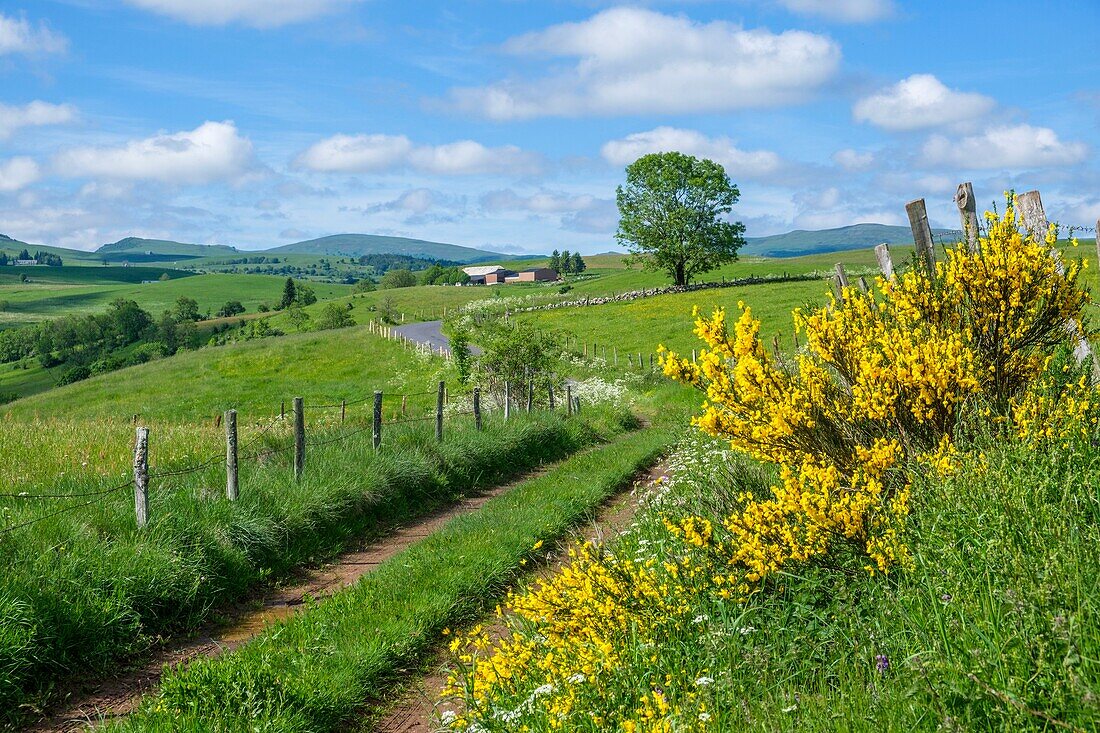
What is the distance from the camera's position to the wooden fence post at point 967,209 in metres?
7.55

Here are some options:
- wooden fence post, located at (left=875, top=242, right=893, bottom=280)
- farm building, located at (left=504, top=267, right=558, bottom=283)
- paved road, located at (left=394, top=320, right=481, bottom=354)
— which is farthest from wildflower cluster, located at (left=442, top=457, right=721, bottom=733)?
farm building, located at (left=504, top=267, right=558, bottom=283)

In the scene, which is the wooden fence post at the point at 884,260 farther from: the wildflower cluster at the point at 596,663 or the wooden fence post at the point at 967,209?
the wildflower cluster at the point at 596,663

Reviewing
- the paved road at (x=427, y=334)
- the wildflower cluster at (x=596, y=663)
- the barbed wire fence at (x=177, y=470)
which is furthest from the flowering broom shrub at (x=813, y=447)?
the paved road at (x=427, y=334)

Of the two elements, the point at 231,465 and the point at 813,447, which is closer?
the point at 813,447

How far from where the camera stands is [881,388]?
5723 millimetres

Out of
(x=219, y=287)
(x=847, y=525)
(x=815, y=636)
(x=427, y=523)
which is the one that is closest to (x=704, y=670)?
(x=815, y=636)

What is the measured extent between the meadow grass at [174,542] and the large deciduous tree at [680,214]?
57.7 metres

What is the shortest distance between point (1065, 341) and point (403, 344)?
52025 mm

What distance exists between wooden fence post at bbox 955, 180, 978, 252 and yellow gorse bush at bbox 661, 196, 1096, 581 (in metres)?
1.07

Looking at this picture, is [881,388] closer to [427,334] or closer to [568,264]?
[427,334]

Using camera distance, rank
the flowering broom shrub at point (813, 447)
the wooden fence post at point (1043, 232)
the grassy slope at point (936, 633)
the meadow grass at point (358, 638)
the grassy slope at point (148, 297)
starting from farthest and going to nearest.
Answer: the grassy slope at point (148, 297) → the wooden fence post at point (1043, 232) → the meadow grass at point (358, 638) → the flowering broom shrub at point (813, 447) → the grassy slope at point (936, 633)

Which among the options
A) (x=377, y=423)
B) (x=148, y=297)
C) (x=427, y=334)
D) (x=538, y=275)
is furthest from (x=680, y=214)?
(x=148, y=297)

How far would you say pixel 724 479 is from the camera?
7.22m

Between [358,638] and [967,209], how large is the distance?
692cm
